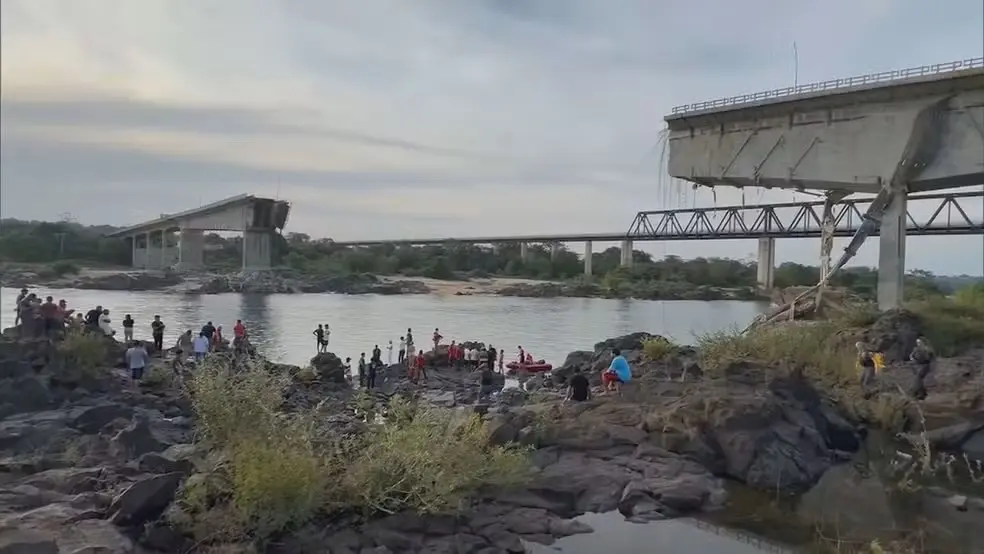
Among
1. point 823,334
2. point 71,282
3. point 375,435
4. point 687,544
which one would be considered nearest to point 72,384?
point 375,435

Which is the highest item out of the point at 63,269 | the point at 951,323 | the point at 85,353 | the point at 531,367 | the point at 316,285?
the point at 63,269

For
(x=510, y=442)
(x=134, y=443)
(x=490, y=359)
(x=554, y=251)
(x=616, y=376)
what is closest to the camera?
(x=134, y=443)

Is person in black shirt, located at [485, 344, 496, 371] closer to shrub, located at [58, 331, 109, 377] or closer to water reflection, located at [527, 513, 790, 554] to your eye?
shrub, located at [58, 331, 109, 377]

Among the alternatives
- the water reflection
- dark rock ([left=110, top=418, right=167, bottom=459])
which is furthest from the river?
the water reflection

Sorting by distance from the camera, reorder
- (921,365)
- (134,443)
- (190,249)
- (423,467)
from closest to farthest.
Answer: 1. (423,467)
2. (134,443)
3. (921,365)
4. (190,249)

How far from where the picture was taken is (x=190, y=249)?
10419 cm

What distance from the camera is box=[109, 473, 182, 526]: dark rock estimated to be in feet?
33.2

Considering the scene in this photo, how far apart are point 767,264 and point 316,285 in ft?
165

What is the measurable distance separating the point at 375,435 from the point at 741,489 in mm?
6750

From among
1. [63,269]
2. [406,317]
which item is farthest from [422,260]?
[406,317]

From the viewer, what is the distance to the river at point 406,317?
41719 millimetres

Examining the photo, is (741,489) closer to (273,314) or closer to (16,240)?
(273,314)

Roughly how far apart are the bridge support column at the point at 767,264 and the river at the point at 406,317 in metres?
4.26

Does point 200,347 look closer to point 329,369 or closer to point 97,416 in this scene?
point 329,369
